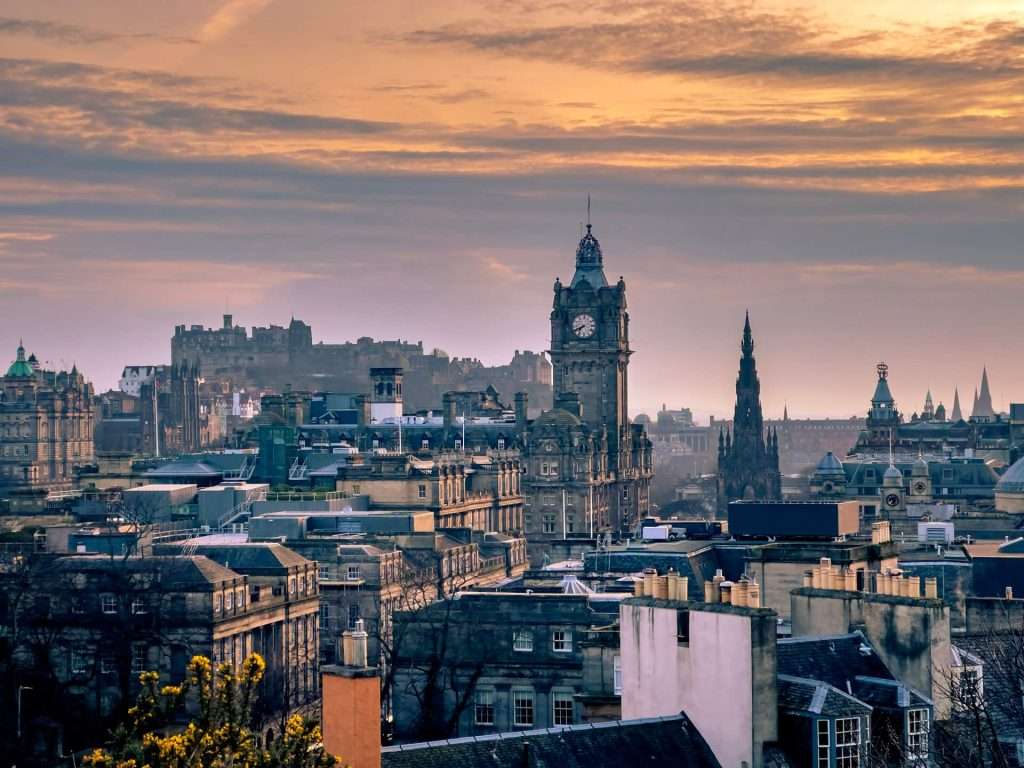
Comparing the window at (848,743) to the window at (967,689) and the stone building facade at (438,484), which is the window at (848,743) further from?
the stone building facade at (438,484)

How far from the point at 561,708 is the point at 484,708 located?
9.66 feet

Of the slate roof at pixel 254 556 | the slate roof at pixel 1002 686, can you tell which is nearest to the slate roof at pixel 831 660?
the slate roof at pixel 1002 686

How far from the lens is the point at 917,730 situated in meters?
48.4

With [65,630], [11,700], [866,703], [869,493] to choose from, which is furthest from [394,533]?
[866,703]

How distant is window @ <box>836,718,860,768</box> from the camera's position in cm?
4616

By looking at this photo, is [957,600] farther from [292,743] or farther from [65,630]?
[292,743]

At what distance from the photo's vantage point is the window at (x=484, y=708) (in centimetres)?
8581

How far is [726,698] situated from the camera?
152 ft

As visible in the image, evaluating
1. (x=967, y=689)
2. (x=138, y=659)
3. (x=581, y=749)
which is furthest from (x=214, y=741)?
(x=138, y=659)

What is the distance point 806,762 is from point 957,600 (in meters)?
43.6

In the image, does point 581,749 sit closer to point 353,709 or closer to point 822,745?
point 822,745

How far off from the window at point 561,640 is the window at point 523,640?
806 millimetres

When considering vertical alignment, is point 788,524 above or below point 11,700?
above

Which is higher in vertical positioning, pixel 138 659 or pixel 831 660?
pixel 831 660
